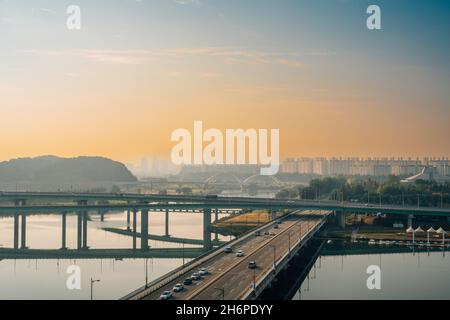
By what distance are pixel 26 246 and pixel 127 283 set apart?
88.4 ft

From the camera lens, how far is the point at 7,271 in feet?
167

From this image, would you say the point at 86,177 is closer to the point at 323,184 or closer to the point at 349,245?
the point at 323,184

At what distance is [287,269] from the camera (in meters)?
47.4

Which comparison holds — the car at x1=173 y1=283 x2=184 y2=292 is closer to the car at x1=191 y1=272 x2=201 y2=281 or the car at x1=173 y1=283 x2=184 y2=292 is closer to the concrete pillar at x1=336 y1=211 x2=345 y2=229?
the car at x1=191 y1=272 x2=201 y2=281

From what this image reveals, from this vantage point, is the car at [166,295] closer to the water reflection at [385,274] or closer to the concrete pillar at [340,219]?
the water reflection at [385,274]

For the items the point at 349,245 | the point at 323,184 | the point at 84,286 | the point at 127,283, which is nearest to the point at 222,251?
the point at 127,283

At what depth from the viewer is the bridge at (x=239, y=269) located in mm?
32219

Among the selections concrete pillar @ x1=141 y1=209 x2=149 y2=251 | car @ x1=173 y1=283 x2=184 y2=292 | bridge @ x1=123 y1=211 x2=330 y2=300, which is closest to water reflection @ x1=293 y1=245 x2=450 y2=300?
bridge @ x1=123 y1=211 x2=330 y2=300

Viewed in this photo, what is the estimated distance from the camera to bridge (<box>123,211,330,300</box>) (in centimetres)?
3222

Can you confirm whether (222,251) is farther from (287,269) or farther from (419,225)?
(419,225)

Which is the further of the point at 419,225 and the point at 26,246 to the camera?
the point at 419,225
